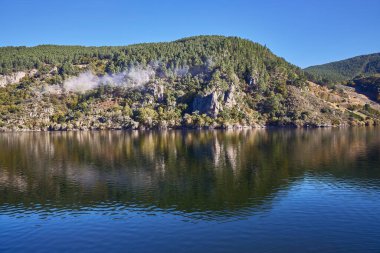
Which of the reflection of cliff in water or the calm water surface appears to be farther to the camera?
the reflection of cliff in water

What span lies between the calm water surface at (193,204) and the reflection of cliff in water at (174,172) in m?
0.26

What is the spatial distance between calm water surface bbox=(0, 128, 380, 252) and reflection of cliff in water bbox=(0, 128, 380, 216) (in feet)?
0.87

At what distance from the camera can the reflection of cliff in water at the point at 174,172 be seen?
70875 mm

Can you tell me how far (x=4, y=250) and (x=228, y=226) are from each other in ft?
98.2

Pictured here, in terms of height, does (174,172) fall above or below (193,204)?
above

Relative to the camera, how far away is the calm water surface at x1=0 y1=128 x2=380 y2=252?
1925 inches

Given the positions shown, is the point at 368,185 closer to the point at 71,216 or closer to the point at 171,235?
the point at 171,235

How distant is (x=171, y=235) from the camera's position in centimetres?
5128

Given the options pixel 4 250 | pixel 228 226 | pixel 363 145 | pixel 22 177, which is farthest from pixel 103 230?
pixel 363 145

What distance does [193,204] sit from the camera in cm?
6625

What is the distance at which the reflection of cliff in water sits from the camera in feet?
233

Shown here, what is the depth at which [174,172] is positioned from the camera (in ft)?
321

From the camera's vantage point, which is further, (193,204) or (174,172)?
(174,172)

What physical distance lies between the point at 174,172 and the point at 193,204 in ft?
105
